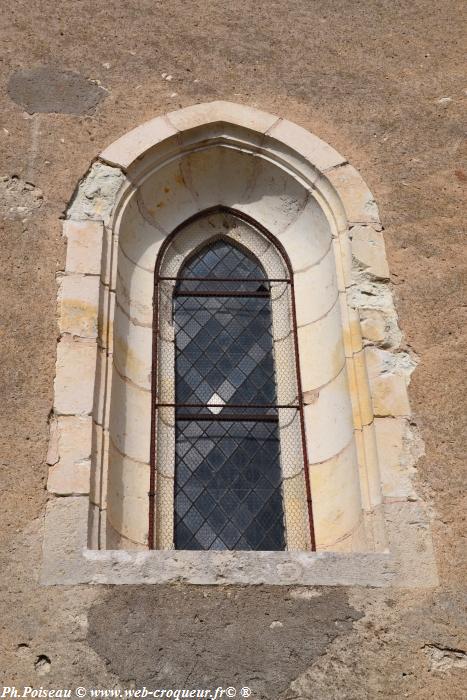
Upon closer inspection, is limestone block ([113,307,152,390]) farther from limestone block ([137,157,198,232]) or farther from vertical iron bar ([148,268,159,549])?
limestone block ([137,157,198,232])

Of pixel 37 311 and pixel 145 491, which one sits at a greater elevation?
pixel 37 311

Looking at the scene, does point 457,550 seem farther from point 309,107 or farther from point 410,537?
point 309,107

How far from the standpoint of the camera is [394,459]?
176 inches

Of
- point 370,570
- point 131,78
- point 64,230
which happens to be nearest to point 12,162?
point 64,230

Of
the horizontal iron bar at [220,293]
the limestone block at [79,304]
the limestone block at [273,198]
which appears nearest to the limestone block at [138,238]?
the horizontal iron bar at [220,293]

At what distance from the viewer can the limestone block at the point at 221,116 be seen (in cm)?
568

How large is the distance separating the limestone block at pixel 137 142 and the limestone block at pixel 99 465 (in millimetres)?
1632

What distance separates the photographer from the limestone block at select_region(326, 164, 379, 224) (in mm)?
5312

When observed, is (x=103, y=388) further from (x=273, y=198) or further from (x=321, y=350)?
(x=273, y=198)

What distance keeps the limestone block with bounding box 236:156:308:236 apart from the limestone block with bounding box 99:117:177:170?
23.2 inches

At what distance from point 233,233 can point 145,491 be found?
181 cm

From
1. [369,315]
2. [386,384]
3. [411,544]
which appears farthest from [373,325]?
[411,544]

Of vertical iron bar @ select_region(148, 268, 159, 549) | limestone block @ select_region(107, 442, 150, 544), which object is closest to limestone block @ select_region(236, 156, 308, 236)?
vertical iron bar @ select_region(148, 268, 159, 549)

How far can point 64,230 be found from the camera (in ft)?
16.8
